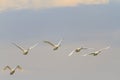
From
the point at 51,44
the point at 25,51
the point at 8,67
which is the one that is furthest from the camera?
the point at 8,67

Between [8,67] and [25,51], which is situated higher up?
[25,51]

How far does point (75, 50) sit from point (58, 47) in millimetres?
→ 6151

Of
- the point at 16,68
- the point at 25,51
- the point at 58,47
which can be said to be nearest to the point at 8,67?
the point at 16,68

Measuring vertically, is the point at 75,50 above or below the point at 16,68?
above

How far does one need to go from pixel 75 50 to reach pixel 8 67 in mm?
23992

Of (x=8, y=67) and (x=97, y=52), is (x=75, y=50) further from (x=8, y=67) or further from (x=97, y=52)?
(x=8, y=67)

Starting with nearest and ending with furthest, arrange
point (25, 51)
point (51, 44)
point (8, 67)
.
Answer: point (51, 44), point (25, 51), point (8, 67)

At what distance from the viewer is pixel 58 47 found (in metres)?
126

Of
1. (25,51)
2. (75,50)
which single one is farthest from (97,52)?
(25,51)

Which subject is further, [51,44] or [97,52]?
[97,52]

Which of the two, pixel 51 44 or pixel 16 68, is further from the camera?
pixel 16 68

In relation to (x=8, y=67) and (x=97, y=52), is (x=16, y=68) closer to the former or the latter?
(x=8, y=67)

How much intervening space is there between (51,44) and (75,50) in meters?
9.12

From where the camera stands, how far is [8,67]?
146 m
